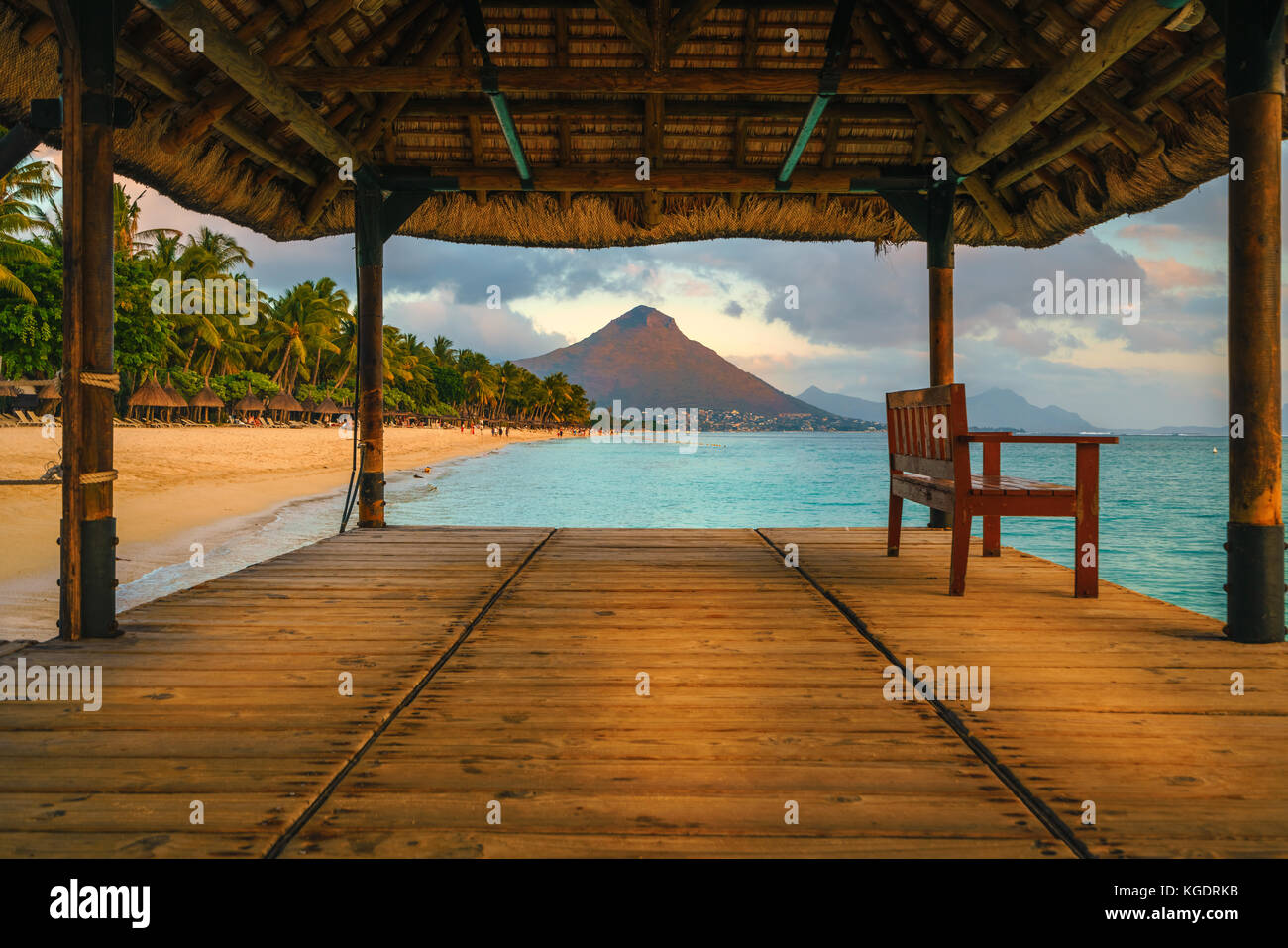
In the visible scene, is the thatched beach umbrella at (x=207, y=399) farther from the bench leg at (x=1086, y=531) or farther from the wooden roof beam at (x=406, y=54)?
the bench leg at (x=1086, y=531)

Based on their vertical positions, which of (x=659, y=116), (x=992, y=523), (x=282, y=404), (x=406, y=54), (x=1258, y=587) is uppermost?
(x=282, y=404)

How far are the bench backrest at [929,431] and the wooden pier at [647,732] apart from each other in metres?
0.75

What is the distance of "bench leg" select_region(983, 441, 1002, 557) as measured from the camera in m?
5.10

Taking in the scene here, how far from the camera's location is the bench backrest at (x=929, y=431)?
4031mm

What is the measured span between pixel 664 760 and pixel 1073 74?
432 cm

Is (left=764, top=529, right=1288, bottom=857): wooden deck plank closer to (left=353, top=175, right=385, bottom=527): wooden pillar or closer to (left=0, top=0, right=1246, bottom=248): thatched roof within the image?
(left=0, top=0, right=1246, bottom=248): thatched roof

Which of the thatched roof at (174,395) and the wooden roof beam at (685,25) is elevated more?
the thatched roof at (174,395)

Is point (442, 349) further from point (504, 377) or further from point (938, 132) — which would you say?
point (938, 132)

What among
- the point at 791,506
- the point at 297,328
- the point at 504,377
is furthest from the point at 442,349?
the point at 791,506

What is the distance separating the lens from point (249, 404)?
1881 inches

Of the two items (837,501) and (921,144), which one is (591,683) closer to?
(921,144)

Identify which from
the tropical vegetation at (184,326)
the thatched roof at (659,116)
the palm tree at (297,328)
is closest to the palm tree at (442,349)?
the tropical vegetation at (184,326)

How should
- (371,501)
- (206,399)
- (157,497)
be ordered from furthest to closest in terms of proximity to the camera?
(206,399) → (157,497) → (371,501)
